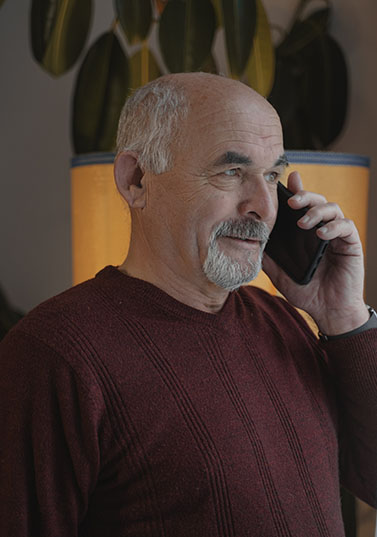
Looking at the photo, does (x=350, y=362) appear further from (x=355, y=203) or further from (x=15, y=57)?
(x=15, y=57)

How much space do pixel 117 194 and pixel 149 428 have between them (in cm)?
57

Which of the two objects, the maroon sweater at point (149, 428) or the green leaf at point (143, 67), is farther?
the green leaf at point (143, 67)

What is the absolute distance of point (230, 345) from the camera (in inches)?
41.6

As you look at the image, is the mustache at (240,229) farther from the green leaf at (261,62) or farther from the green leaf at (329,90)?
the green leaf at (329,90)

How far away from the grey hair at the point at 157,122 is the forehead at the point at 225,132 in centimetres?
2

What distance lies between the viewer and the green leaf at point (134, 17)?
1.56 meters

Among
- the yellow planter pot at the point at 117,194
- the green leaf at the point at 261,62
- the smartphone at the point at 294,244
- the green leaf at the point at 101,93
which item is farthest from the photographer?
the green leaf at the point at 101,93

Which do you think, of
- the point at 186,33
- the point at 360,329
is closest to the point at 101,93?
the point at 186,33

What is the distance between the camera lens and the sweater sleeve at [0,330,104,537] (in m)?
0.88

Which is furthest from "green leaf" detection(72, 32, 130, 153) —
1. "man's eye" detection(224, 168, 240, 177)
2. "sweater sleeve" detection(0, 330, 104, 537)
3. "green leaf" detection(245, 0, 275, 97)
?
"sweater sleeve" detection(0, 330, 104, 537)

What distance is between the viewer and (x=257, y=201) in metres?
1.00

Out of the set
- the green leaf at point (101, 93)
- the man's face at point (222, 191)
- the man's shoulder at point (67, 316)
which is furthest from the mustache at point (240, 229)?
the green leaf at point (101, 93)

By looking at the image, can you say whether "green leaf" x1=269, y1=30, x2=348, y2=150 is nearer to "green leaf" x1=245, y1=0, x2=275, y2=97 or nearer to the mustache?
"green leaf" x1=245, y1=0, x2=275, y2=97

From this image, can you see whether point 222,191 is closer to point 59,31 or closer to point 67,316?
point 67,316
